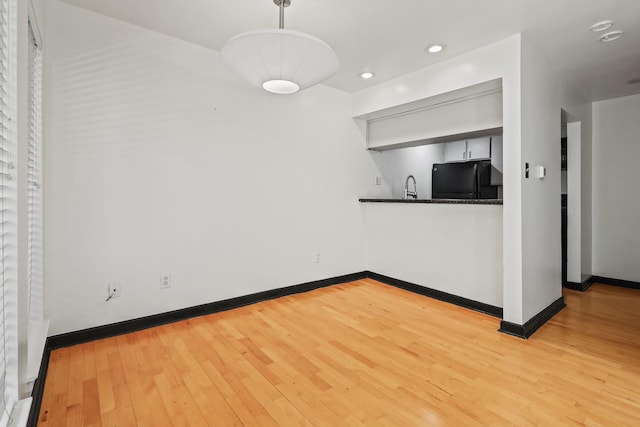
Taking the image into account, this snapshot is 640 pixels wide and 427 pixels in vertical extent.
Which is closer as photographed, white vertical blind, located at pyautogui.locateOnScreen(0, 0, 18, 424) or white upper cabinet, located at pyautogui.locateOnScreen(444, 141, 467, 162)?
white vertical blind, located at pyautogui.locateOnScreen(0, 0, 18, 424)

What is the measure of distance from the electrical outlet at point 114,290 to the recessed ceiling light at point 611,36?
4295mm

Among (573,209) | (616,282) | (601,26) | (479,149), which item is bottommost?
(616,282)

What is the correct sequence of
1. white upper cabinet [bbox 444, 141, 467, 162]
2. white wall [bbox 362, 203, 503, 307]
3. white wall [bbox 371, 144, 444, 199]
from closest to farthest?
white wall [bbox 362, 203, 503, 307], white wall [bbox 371, 144, 444, 199], white upper cabinet [bbox 444, 141, 467, 162]

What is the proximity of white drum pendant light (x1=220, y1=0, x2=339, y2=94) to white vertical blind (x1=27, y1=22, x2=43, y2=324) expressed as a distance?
131 centimetres

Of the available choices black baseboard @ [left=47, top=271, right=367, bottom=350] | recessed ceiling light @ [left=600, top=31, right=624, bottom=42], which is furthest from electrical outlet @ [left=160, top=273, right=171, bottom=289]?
recessed ceiling light @ [left=600, top=31, right=624, bottom=42]

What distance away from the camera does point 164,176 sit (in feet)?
8.47

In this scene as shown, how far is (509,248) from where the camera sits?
252 cm

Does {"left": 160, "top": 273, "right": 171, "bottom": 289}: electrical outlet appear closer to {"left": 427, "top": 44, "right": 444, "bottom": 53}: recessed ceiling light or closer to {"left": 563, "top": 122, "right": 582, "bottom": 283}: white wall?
{"left": 427, "top": 44, "right": 444, "bottom": 53}: recessed ceiling light

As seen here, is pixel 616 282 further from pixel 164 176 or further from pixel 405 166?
pixel 164 176

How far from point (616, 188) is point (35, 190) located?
5946 millimetres

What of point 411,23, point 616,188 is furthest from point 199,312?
point 616,188

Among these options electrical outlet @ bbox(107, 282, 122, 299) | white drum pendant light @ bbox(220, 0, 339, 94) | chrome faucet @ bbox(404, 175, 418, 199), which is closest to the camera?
white drum pendant light @ bbox(220, 0, 339, 94)

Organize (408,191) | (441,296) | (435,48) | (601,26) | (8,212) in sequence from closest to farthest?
(8,212) < (601,26) < (435,48) < (441,296) < (408,191)

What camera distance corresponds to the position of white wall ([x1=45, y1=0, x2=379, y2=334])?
7.19 ft
